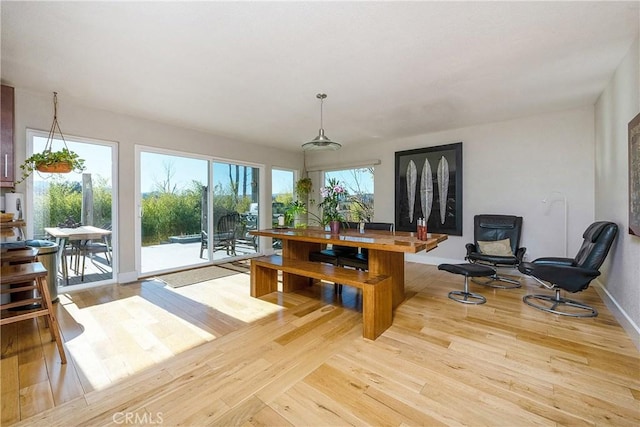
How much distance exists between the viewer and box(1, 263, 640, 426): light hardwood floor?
56.8 inches

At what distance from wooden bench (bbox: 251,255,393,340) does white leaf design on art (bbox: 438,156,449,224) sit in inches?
112

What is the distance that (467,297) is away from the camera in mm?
3145

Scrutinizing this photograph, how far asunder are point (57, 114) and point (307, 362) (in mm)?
4144

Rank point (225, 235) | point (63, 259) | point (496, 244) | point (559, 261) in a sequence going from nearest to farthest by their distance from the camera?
point (559, 261), point (63, 259), point (496, 244), point (225, 235)

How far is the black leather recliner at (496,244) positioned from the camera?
3637 millimetres

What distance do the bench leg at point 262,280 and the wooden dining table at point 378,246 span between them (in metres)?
0.16

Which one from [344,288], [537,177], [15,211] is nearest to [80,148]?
[15,211]

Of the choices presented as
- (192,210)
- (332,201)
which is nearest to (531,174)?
(332,201)

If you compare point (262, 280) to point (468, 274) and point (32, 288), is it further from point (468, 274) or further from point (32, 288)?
point (468, 274)

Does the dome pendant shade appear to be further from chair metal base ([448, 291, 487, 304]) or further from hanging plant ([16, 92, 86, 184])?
hanging plant ([16, 92, 86, 184])

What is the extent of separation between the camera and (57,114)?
11.0 ft

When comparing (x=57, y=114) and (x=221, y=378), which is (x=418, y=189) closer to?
(x=221, y=378)

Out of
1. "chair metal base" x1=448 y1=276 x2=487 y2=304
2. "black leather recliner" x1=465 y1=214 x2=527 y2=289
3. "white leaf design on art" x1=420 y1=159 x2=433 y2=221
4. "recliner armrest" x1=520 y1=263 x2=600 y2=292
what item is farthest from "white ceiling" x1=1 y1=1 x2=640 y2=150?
"chair metal base" x1=448 y1=276 x2=487 y2=304

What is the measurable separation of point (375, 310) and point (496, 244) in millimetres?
2753
